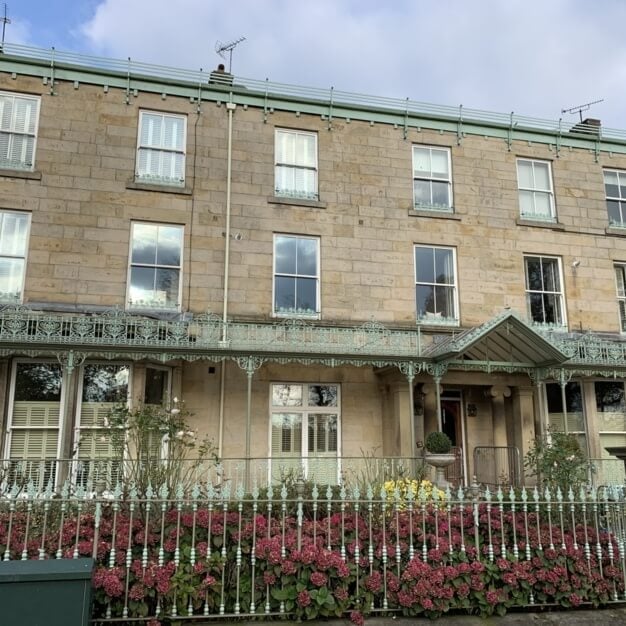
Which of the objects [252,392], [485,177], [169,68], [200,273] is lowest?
[252,392]

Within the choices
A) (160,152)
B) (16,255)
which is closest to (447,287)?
(160,152)

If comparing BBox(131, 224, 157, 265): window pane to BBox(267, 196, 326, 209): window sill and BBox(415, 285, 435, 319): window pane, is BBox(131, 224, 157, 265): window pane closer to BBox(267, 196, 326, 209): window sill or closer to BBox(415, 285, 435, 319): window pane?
BBox(267, 196, 326, 209): window sill

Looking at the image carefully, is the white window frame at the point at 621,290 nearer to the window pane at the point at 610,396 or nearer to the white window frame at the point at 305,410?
the window pane at the point at 610,396

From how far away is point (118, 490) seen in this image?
614 cm

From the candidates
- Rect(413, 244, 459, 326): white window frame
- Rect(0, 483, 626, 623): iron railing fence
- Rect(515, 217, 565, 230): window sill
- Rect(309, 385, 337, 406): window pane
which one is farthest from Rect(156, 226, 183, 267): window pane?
Rect(515, 217, 565, 230): window sill

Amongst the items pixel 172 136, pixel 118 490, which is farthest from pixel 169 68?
pixel 118 490

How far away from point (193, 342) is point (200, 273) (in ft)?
7.71

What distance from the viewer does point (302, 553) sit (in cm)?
595

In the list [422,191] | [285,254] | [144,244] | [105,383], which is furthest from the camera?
[422,191]

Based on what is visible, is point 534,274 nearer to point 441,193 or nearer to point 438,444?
point 441,193

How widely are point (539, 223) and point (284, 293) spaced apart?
764 centimetres

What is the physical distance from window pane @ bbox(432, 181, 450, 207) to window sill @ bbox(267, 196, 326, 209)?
3319 millimetres

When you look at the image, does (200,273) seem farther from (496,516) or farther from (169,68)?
(496,516)

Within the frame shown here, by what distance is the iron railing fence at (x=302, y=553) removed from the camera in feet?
18.9
